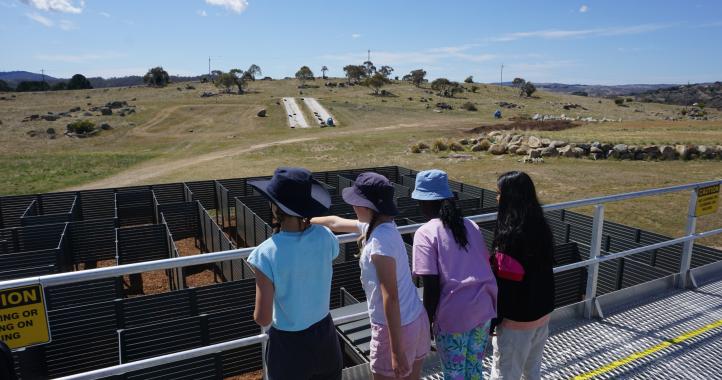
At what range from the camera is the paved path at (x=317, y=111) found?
188 ft

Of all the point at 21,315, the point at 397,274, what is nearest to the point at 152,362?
the point at 21,315

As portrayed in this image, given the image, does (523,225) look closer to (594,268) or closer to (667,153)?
(594,268)

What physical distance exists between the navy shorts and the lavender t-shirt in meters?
0.67

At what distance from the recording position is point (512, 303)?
3156 millimetres

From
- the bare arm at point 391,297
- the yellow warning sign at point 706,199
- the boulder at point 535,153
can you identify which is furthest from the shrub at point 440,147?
the bare arm at point 391,297

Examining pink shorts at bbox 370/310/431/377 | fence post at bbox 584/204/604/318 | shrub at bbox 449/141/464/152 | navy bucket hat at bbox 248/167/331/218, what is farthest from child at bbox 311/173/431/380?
shrub at bbox 449/141/464/152

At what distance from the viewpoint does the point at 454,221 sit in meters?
2.83

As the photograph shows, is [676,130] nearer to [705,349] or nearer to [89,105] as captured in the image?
[705,349]

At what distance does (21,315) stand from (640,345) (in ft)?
15.8

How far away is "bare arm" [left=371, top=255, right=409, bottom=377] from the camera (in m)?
2.48

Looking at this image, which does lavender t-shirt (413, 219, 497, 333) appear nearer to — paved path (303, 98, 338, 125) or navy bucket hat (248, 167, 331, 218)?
navy bucket hat (248, 167, 331, 218)

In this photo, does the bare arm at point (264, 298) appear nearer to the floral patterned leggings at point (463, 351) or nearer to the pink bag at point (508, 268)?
the floral patterned leggings at point (463, 351)

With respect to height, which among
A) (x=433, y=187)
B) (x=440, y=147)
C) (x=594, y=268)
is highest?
(x=433, y=187)

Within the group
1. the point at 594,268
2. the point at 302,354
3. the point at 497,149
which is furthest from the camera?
the point at 497,149
